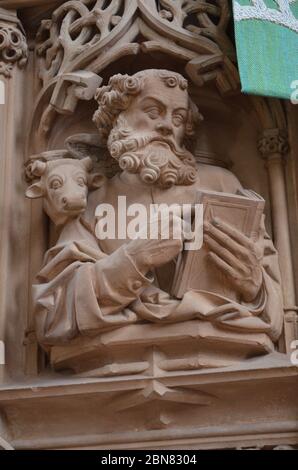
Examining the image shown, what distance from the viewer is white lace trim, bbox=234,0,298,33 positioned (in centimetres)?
464

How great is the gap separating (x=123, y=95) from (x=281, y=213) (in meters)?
0.73

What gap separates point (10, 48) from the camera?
4.94 m

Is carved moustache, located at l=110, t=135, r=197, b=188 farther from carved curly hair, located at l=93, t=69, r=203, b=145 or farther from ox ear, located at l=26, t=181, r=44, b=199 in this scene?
ox ear, located at l=26, t=181, r=44, b=199

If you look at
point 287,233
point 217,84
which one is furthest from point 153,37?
point 287,233

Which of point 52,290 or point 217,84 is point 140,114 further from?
point 52,290

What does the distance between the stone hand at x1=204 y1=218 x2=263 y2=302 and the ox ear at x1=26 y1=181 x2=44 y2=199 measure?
26.5 inches

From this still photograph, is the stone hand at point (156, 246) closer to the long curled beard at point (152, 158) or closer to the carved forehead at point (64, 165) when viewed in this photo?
the long curled beard at point (152, 158)

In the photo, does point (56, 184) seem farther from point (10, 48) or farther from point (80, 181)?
point (10, 48)

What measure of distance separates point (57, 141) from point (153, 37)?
553mm

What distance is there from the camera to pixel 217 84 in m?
4.79

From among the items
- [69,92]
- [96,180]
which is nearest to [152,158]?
[96,180]

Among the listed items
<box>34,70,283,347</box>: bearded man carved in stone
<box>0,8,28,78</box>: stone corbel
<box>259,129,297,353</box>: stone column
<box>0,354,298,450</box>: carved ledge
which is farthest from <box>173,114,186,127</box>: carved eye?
<box>0,354,298,450</box>: carved ledge

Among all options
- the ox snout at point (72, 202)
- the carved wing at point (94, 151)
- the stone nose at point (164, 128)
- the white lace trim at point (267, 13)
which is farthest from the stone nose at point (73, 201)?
the white lace trim at point (267, 13)

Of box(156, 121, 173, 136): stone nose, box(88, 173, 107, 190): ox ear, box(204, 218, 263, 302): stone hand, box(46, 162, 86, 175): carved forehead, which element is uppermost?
box(156, 121, 173, 136): stone nose
